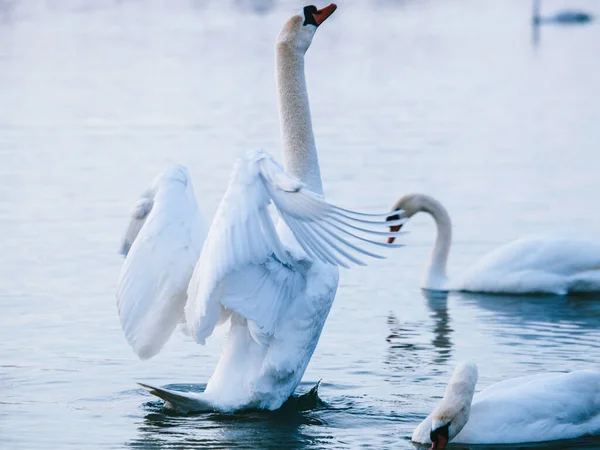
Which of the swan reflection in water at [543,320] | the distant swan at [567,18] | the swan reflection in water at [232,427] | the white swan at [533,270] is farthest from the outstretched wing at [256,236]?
the distant swan at [567,18]

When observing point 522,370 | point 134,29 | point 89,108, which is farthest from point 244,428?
point 134,29

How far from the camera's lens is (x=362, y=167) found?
18.4 meters

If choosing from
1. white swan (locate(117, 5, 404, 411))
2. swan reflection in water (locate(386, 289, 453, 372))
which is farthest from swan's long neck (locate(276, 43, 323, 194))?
swan reflection in water (locate(386, 289, 453, 372))

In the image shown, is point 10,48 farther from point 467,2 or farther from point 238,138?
point 467,2

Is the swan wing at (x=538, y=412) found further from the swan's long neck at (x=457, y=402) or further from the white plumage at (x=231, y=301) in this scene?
the white plumage at (x=231, y=301)

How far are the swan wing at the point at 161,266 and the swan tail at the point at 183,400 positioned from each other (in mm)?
370

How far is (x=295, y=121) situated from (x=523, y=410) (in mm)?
2231

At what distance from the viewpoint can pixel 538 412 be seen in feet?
27.6

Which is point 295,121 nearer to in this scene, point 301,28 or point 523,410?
point 301,28

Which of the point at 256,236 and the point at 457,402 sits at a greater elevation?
the point at 256,236

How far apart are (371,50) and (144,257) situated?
32.4 m

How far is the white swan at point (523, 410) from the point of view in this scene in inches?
320

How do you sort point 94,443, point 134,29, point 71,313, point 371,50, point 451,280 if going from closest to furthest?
1. point 94,443
2. point 71,313
3. point 451,280
4. point 371,50
5. point 134,29

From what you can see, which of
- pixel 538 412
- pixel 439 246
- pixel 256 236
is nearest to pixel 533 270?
pixel 439 246
